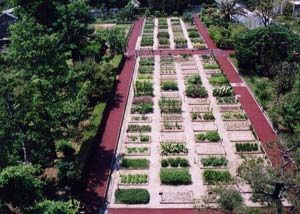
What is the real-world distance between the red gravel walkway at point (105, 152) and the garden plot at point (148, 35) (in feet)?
38.8

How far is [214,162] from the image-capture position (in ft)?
104

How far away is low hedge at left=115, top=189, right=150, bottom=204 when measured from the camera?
27.7 metres

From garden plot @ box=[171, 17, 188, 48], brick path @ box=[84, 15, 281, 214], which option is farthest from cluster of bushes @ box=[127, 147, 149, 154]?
garden plot @ box=[171, 17, 188, 48]

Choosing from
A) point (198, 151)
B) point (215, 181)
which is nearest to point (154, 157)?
point (198, 151)

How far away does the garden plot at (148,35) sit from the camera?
60.5 m

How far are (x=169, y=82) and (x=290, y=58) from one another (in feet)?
46.2

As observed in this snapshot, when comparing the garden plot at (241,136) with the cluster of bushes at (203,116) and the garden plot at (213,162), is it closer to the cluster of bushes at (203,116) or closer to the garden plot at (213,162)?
the cluster of bushes at (203,116)

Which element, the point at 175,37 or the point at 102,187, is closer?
the point at 102,187

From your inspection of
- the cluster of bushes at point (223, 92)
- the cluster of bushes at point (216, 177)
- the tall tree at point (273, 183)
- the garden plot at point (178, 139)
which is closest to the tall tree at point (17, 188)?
the garden plot at point (178, 139)

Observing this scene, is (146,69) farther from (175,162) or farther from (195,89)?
(175,162)

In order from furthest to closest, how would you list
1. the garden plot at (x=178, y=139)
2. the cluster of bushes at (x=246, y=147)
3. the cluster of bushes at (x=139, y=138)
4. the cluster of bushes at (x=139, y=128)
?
the cluster of bushes at (x=139, y=128) < the cluster of bushes at (x=139, y=138) < the cluster of bushes at (x=246, y=147) < the garden plot at (x=178, y=139)

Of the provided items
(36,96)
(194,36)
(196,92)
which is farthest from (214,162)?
(194,36)

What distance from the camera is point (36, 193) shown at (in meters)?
20.4

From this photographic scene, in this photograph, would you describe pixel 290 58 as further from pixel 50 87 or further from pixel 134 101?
pixel 50 87
